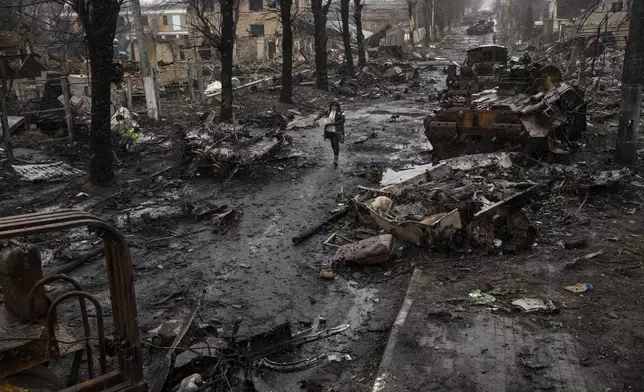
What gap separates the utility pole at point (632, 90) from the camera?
11.2 meters

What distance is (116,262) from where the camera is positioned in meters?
3.46

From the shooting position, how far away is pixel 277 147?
13945mm

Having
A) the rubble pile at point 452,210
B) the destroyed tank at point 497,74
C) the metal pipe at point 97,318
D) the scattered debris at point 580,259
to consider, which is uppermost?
the destroyed tank at point 497,74

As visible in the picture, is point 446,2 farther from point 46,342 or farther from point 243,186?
point 46,342

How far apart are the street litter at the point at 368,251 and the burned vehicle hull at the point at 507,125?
5.12 meters

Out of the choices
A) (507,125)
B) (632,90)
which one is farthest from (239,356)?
(632,90)

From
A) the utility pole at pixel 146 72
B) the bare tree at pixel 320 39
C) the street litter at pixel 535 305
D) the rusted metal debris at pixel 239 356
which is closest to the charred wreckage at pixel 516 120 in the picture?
the street litter at pixel 535 305

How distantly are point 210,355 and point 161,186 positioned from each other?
7239mm

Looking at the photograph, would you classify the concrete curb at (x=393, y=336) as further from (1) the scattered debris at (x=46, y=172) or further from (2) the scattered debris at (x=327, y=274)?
(1) the scattered debris at (x=46, y=172)

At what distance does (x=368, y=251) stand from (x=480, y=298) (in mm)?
1773

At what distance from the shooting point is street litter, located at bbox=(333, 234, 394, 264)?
7.65 m

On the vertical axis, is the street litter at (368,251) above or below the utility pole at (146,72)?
→ below

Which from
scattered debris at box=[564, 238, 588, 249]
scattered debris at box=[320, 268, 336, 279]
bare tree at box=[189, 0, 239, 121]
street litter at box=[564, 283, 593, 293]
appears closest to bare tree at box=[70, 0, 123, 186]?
bare tree at box=[189, 0, 239, 121]

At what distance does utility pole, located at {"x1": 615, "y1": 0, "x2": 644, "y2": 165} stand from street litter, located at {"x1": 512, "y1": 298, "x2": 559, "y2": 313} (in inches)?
277
